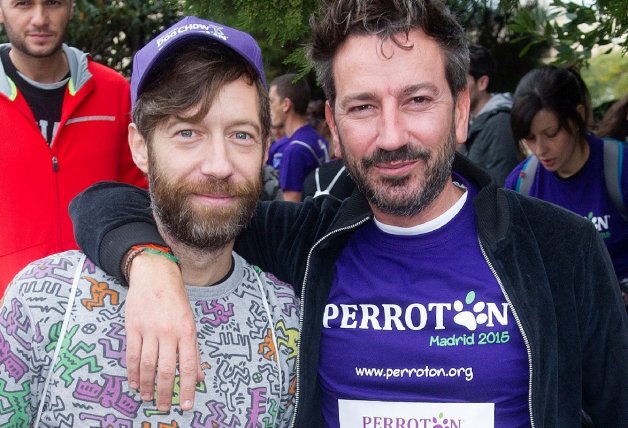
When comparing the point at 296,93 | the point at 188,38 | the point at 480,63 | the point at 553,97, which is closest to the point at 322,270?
the point at 188,38

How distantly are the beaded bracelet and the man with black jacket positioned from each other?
0.03 meters

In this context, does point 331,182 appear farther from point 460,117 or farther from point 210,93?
point 210,93

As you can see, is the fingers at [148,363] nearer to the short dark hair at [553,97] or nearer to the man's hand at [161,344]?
the man's hand at [161,344]

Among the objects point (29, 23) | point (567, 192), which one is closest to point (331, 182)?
point (567, 192)

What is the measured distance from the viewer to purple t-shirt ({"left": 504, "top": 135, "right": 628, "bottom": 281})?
12.4ft

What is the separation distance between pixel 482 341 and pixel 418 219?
0.40 m

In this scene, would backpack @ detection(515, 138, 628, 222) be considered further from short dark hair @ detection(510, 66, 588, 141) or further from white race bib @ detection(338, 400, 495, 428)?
white race bib @ detection(338, 400, 495, 428)

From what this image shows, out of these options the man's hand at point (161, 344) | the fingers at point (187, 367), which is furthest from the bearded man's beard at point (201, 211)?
the fingers at point (187, 367)

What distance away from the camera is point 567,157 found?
156 inches

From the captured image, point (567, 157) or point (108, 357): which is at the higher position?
point (108, 357)

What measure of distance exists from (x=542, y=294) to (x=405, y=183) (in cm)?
48

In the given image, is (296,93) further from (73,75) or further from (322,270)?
(322,270)

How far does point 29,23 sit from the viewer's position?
11.1ft

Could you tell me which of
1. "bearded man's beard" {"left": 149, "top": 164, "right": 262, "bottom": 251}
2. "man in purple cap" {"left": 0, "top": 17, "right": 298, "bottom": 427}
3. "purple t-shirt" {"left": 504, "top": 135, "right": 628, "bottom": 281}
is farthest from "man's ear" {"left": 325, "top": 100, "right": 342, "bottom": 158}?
"purple t-shirt" {"left": 504, "top": 135, "right": 628, "bottom": 281}
